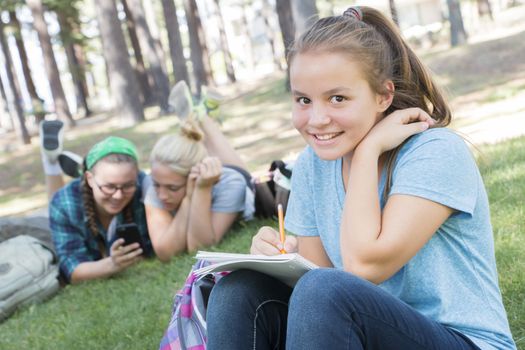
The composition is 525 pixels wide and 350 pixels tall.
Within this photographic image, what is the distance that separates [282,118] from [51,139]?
Result: 8.52 meters

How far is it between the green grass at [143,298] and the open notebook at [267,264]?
3.43 ft

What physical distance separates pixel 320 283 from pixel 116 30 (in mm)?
Result: 15856

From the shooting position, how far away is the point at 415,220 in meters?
1.85

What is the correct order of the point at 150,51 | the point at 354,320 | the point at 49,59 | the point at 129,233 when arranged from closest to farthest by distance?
the point at 354,320 → the point at 129,233 → the point at 49,59 → the point at 150,51

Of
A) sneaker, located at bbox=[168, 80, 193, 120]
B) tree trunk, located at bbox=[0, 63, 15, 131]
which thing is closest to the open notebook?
sneaker, located at bbox=[168, 80, 193, 120]

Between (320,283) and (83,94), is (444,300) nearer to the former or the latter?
(320,283)

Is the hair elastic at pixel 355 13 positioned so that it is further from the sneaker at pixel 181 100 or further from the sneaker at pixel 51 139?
the sneaker at pixel 51 139

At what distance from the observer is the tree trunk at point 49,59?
17000 mm

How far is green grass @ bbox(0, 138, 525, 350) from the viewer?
10.7ft

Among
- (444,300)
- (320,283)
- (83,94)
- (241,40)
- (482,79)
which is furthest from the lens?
(241,40)

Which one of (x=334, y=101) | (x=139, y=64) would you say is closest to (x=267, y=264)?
(x=334, y=101)

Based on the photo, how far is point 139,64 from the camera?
24219 millimetres

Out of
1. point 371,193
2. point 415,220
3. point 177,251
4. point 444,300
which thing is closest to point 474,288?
point 444,300

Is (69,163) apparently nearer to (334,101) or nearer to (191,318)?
(191,318)
